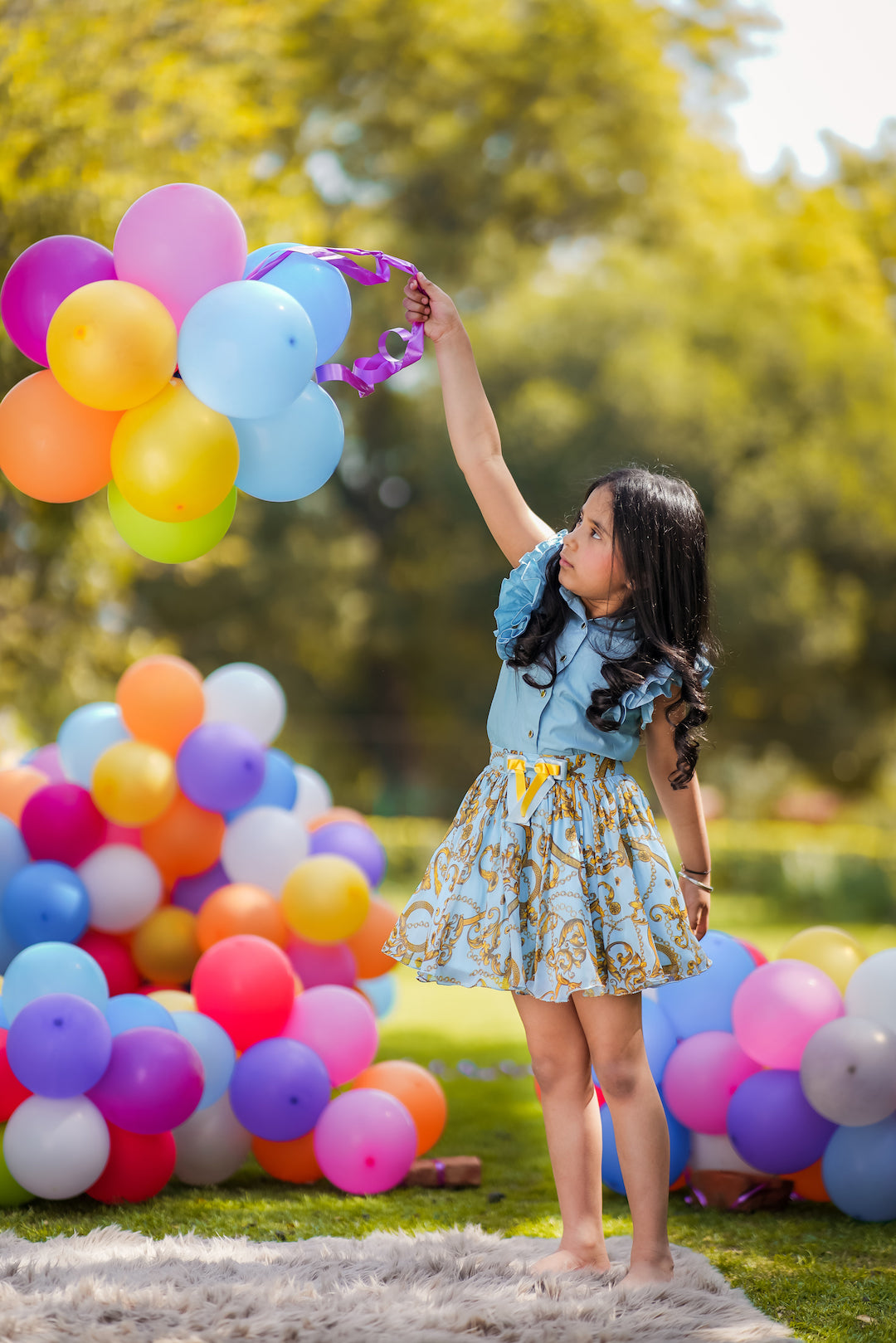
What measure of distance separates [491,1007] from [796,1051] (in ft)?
12.0

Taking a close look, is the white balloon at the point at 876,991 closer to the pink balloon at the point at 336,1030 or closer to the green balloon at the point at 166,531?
the pink balloon at the point at 336,1030

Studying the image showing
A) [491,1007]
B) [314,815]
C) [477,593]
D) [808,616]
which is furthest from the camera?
[477,593]

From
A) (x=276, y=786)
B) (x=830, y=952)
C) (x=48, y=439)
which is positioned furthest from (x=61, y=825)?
(x=830, y=952)

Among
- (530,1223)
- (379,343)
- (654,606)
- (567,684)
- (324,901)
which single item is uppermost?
(379,343)

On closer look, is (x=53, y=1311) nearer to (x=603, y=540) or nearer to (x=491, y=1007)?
(x=603, y=540)

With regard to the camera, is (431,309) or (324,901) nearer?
(431,309)

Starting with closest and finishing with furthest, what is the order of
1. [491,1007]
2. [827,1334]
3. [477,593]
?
1. [827,1334]
2. [491,1007]
3. [477,593]

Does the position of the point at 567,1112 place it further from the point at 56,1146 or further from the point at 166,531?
the point at 166,531

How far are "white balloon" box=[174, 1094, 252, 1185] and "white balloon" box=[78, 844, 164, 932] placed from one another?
670 mm

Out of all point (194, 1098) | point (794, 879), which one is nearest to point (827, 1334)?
point (194, 1098)

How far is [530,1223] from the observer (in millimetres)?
2648

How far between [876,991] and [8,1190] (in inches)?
74.8

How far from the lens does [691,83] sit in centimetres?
1641

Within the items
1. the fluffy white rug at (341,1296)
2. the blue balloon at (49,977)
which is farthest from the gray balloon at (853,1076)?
the blue balloon at (49,977)
